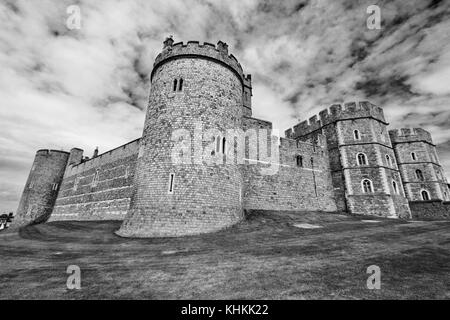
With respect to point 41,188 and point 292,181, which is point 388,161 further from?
point 41,188

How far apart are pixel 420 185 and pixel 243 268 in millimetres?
31626

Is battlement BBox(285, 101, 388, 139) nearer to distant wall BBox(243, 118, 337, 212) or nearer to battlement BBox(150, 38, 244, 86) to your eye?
distant wall BBox(243, 118, 337, 212)

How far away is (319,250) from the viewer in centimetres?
734

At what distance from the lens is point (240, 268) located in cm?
573

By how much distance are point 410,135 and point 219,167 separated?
94.1 feet

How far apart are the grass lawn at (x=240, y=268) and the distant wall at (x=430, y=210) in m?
16.6

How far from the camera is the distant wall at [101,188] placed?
21.3 meters

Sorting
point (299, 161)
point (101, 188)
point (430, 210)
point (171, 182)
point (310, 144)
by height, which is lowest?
point (430, 210)

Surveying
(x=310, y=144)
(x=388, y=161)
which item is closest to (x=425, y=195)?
(x=388, y=161)

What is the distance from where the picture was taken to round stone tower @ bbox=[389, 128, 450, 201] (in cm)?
2681

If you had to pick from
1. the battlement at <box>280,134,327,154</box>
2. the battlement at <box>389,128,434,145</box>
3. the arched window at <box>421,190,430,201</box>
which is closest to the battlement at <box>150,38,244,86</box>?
the battlement at <box>280,134,327,154</box>

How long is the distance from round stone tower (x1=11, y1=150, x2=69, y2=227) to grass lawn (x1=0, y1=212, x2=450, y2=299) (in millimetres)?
30082
